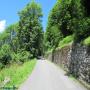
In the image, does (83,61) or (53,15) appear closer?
(83,61)

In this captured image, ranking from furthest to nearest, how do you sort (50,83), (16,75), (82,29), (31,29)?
(31,29)
(16,75)
(82,29)
(50,83)

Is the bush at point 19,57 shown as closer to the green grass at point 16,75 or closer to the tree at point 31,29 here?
the tree at point 31,29

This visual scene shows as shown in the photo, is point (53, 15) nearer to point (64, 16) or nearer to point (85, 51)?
point (64, 16)

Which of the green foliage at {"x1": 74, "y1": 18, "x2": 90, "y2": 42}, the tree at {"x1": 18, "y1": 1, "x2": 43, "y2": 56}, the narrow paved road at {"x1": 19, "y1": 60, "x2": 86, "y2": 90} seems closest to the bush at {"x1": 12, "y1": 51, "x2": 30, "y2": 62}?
the tree at {"x1": 18, "y1": 1, "x2": 43, "y2": 56}

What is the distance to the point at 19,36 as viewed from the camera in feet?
250

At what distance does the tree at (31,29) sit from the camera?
7425 centimetres

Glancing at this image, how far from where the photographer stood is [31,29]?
76.2m

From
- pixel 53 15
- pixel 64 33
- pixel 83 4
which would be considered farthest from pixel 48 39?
pixel 83 4

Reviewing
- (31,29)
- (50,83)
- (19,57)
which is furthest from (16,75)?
(31,29)

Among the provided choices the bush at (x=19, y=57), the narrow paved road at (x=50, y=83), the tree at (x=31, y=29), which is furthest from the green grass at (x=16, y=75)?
the tree at (x=31, y=29)

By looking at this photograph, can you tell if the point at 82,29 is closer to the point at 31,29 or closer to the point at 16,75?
the point at 16,75

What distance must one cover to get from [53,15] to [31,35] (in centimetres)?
1526

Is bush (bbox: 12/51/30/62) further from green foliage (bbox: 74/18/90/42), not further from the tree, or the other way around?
green foliage (bbox: 74/18/90/42)

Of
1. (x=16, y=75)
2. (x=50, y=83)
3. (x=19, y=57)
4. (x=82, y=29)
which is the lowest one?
(x=19, y=57)
